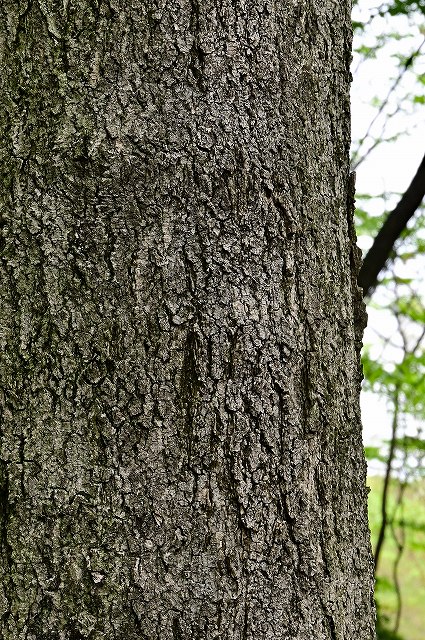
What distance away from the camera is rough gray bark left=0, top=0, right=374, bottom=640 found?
3.74 ft

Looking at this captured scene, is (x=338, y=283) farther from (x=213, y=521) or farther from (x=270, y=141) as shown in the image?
(x=213, y=521)

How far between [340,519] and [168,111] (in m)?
0.79

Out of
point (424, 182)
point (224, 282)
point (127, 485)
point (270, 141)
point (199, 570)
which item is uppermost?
point (424, 182)

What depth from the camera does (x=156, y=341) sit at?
1.17 m

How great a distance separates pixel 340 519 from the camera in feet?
4.22

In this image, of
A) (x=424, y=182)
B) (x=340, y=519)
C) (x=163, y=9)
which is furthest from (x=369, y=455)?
(x=163, y=9)

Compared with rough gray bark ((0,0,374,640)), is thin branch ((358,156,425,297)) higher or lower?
higher

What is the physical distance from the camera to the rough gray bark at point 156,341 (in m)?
1.14

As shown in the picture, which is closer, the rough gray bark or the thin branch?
the rough gray bark

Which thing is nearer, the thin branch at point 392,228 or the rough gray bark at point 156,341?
the rough gray bark at point 156,341

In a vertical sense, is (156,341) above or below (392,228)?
below

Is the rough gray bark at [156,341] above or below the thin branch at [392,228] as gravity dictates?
below

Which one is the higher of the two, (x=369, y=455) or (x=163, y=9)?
(x=163, y=9)

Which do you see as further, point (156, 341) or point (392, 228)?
point (392, 228)
